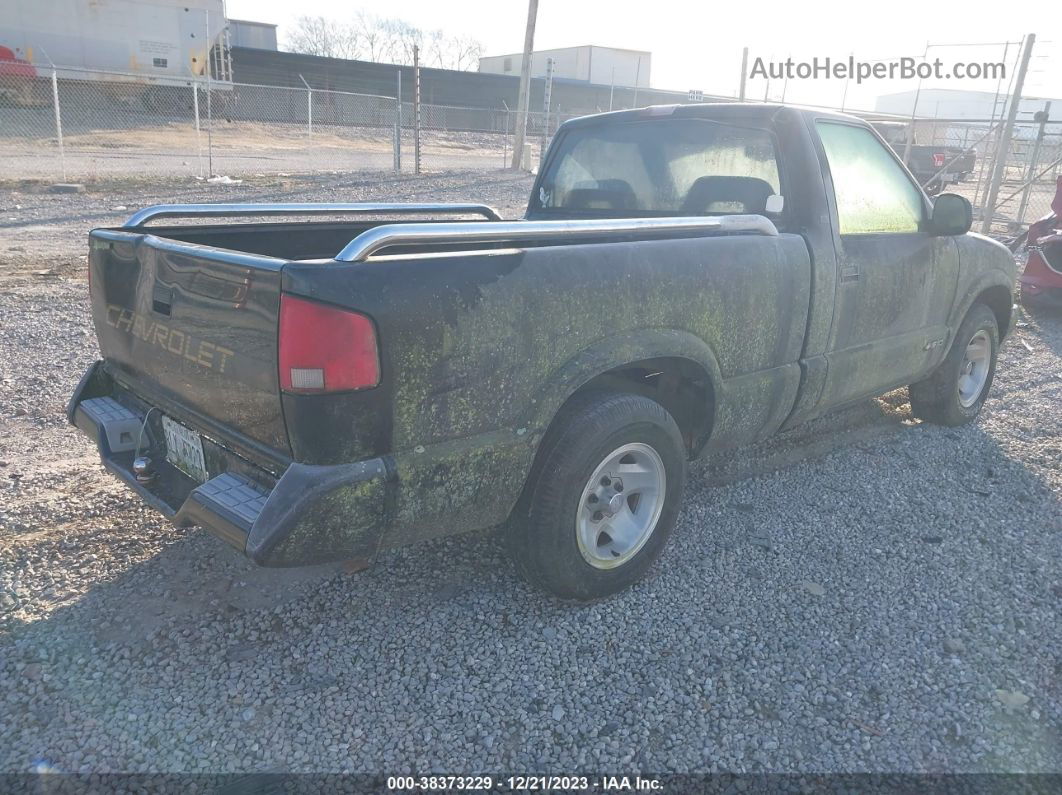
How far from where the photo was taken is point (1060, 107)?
4169cm

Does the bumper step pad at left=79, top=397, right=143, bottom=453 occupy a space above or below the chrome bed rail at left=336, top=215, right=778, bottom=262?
below

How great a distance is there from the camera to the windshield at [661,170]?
3859 mm

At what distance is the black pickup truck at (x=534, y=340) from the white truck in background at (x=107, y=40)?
21383mm

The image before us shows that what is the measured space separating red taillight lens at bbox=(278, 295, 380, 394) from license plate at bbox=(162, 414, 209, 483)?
0.74m

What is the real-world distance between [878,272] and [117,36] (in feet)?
84.9

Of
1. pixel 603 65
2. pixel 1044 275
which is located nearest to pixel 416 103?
pixel 1044 275

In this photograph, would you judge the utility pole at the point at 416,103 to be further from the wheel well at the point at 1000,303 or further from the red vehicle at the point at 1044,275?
the wheel well at the point at 1000,303

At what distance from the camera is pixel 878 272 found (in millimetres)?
3947

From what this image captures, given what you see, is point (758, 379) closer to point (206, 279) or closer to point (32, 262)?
point (206, 279)

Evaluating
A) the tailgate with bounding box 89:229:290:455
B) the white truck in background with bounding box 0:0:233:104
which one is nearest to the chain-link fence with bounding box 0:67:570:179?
the white truck in background with bounding box 0:0:233:104

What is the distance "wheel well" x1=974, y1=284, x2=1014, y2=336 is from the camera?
5.12 metres

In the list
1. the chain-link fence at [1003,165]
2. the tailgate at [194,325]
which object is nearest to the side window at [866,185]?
the tailgate at [194,325]

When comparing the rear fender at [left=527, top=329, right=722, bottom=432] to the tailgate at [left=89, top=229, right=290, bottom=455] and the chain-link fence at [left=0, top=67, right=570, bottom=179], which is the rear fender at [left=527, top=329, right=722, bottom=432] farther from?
the chain-link fence at [left=0, top=67, right=570, bottom=179]

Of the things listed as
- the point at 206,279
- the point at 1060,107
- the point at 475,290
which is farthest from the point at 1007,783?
the point at 1060,107
